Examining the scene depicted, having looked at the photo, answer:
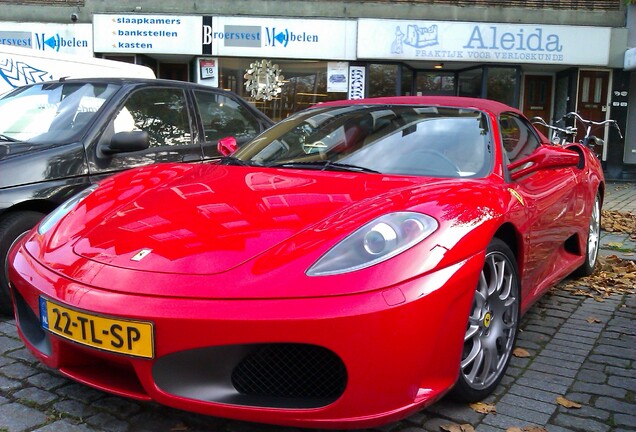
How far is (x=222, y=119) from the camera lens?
5164mm

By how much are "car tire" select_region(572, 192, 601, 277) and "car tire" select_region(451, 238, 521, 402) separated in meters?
1.99

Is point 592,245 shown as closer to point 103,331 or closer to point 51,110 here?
point 103,331

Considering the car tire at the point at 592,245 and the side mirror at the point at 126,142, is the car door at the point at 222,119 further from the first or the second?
the car tire at the point at 592,245

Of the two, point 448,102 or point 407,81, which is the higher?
point 407,81

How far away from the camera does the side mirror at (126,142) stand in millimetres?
3932

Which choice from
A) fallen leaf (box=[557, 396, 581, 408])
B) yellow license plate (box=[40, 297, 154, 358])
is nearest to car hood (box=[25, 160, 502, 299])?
yellow license plate (box=[40, 297, 154, 358])

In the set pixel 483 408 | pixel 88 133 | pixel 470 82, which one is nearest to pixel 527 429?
pixel 483 408

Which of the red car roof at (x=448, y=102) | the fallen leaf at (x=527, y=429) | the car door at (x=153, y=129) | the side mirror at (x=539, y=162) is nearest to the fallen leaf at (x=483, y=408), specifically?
the fallen leaf at (x=527, y=429)

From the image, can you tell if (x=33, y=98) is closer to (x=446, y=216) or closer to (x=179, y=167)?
(x=179, y=167)

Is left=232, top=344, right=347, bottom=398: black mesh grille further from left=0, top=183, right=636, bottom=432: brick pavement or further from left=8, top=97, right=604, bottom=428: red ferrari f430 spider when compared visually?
left=0, top=183, right=636, bottom=432: brick pavement

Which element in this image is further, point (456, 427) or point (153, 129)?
point (153, 129)

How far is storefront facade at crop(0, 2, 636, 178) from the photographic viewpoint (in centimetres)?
1377

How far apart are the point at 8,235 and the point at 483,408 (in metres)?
2.69

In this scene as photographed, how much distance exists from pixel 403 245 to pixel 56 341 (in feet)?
4.31
